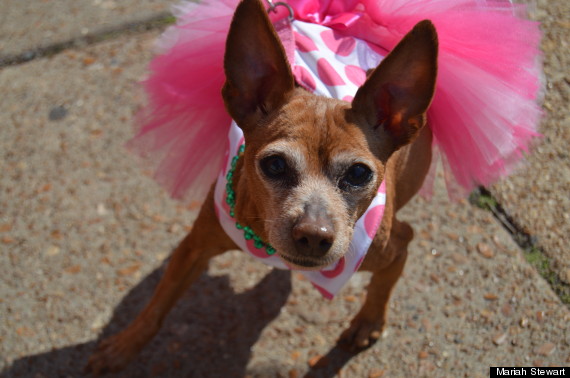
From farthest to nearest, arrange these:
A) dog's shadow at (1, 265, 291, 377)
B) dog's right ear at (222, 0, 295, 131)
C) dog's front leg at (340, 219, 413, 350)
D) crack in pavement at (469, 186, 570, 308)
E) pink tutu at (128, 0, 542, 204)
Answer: crack in pavement at (469, 186, 570, 308), dog's shadow at (1, 265, 291, 377), dog's front leg at (340, 219, 413, 350), pink tutu at (128, 0, 542, 204), dog's right ear at (222, 0, 295, 131)

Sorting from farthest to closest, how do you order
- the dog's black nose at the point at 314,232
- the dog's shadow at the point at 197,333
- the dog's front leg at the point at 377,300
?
the dog's shadow at the point at 197,333, the dog's front leg at the point at 377,300, the dog's black nose at the point at 314,232

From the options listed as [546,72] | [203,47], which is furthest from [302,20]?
[546,72]

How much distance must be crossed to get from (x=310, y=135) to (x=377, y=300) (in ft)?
4.19

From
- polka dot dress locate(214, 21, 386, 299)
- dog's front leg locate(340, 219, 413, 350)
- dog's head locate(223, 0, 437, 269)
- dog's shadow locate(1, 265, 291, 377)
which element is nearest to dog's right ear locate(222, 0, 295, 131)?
dog's head locate(223, 0, 437, 269)

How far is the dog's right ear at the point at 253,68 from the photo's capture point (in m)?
2.45

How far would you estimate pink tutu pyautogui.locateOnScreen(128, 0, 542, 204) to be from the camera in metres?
2.99

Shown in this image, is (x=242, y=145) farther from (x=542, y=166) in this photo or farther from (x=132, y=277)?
(x=542, y=166)

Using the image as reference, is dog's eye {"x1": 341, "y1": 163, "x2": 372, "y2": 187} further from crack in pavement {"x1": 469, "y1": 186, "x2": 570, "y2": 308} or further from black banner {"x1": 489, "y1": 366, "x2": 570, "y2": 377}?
crack in pavement {"x1": 469, "y1": 186, "x2": 570, "y2": 308}

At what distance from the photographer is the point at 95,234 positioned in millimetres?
3875

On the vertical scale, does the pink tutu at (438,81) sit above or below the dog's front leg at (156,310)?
above

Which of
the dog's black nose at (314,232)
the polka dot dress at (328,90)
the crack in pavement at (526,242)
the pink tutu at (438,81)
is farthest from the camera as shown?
the crack in pavement at (526,242)

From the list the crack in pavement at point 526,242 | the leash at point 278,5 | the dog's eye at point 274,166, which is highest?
the leash at point 278,5

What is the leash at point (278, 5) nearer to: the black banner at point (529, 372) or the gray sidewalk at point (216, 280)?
the gray sidewalk at point (216, 280)

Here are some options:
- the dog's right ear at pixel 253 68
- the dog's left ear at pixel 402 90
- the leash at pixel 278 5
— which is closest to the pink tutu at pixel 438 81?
the leash at pixel 278 5
